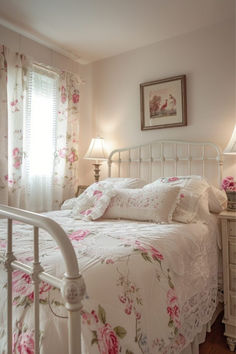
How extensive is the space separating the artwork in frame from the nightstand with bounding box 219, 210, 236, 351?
111 centimetres

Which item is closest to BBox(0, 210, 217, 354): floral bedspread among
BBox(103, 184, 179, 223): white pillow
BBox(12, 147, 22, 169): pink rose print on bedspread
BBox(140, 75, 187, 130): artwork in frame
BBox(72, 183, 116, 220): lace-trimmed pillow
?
BBox(103, 184, 179, 223): white pillow

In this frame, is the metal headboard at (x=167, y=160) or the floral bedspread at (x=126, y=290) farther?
the metal headboard at (x=167, y=160)

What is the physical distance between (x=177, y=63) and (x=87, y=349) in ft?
8.27

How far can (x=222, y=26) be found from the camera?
2297 mm

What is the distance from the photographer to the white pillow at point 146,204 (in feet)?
5.77

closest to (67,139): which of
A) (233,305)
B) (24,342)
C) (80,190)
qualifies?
(80,190)

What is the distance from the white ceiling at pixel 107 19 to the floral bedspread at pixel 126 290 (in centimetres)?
172

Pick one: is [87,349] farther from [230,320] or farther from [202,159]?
[202,159]

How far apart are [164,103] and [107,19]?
91 centimetres

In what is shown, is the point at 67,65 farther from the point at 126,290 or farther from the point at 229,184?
the point at 126,290

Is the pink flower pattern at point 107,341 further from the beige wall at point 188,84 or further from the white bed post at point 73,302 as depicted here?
the beige wall at point 188,84

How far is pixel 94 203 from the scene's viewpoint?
2.01 meters

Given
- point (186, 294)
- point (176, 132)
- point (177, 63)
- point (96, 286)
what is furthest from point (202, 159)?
point (96, 286)

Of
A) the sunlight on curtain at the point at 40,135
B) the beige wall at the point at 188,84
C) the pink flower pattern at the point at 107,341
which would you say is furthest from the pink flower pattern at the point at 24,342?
the beige wall at the point at 188,84
